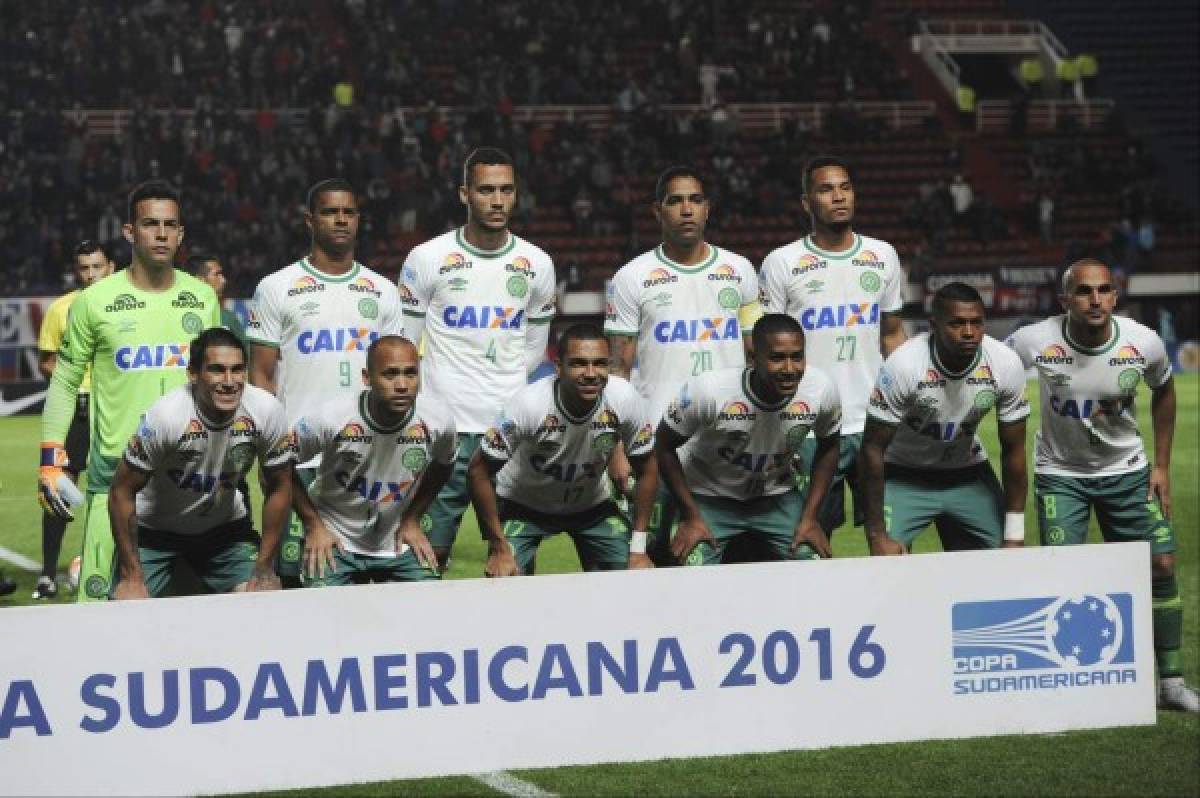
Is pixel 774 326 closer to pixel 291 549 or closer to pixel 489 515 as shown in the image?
pixel 489 515

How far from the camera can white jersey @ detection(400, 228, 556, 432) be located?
8.51m

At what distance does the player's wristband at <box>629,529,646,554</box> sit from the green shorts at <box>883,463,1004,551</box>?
1087 mm

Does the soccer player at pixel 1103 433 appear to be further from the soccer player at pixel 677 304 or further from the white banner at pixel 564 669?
the soccer player at pixel 677 304

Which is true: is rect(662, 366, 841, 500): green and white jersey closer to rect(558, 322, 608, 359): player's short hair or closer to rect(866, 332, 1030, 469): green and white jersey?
rect(866, 332, 1030, 469): green and white jersey

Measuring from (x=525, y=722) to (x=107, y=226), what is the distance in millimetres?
22884

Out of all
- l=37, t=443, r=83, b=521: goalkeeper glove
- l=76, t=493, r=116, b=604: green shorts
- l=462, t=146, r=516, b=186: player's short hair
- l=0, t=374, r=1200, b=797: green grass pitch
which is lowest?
l=0, t=374, r=1200, b=797: green grass pitch

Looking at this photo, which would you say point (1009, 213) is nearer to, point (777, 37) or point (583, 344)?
point (777, 37)

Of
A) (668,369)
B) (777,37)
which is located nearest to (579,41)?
(777,37)

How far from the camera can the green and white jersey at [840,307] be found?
341 inches

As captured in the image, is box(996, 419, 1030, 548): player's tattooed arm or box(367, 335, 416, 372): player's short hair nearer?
box(367, 335, 416, 372): player's short hair

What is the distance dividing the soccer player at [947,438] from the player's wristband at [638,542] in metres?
0.97

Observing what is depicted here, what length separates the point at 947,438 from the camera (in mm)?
8156

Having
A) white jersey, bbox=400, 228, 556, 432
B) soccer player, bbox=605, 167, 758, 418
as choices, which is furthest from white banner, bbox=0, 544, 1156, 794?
white jersey, bbox=400, 228, 556, 432

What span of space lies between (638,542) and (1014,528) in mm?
1655
